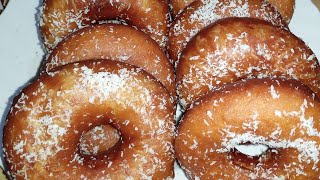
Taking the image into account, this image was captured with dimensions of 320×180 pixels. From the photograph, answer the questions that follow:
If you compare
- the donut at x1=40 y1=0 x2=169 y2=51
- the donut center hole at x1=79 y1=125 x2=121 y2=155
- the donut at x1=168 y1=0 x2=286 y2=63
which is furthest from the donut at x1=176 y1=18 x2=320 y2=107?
the donut center hole at x1=79 y1=125 x2=121 y2=155

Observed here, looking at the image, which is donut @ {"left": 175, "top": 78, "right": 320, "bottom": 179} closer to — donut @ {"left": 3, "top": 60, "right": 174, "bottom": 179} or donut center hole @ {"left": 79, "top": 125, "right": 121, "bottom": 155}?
donut @ {"left": 3, "top": 60, "right": 174, "bottom": 179}

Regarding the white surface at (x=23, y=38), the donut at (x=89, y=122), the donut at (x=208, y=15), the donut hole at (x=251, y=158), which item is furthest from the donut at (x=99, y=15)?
the donut hole at (x=251, y=158)

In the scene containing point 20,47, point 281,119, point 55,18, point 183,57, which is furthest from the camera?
point 20,47

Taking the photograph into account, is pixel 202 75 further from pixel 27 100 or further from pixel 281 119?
pixel 27 100

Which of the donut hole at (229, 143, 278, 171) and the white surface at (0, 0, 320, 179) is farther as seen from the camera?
the white surface at (0, 0, 320, 179)

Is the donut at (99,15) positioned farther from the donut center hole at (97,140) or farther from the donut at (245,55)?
the donut center hole at (97,140)

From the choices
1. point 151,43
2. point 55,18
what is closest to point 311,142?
point 151,43
